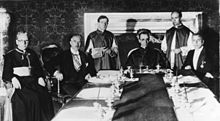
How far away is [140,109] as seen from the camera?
243 centimetres

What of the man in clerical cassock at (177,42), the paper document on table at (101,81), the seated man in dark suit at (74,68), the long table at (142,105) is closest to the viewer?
the long table at (142,105)

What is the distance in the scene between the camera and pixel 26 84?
3842 millimetres

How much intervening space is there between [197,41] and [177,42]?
0.26m

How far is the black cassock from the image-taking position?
12.1ft

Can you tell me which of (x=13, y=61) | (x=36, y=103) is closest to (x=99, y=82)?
(x=36, y=103)

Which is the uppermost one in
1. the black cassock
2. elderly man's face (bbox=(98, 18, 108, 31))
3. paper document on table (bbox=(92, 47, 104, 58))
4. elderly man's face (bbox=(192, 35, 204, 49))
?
elderly man's face (bbox=(98, 18, 108, 31))

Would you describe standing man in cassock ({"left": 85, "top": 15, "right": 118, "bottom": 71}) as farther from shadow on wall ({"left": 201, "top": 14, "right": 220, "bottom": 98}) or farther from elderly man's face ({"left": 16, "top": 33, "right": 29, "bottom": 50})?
shadow on wall ({"left": 201, "top": 14, "right": 220, "bottom": 98})

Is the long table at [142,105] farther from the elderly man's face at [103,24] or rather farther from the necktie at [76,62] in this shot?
the elderly man's face at [103,24]

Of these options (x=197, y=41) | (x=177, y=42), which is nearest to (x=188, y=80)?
(x=177, y=42)

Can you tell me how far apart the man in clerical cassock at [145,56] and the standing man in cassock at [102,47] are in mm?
205

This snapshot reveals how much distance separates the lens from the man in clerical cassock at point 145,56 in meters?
4.29

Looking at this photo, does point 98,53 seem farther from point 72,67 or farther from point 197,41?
point 197,41

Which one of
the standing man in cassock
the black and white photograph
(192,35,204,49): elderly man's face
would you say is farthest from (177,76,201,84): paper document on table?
the standing man in cassock

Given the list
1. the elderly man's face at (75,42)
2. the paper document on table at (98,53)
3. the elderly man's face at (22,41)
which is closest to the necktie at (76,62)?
the elderly man's face at (75,42)
